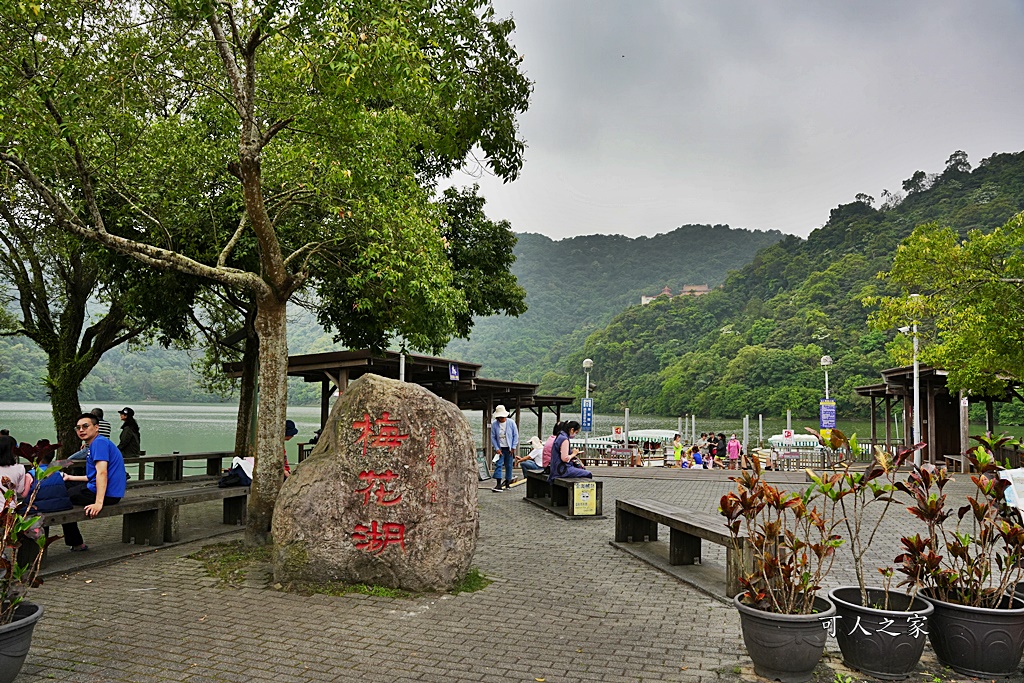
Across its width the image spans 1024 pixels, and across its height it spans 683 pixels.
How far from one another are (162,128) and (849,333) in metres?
52.6

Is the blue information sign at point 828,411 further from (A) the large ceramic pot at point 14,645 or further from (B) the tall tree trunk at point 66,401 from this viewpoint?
(A) the large ceramic pot at point 14,645

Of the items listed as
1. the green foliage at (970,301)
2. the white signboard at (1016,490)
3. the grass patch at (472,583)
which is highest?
the green foliage at (970,301)

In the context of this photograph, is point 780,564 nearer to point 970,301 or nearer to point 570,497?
point 570,497

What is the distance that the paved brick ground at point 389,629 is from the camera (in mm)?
4367

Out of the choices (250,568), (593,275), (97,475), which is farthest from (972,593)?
(593,275)

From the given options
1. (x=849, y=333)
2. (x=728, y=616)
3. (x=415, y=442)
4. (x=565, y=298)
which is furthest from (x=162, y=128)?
(x=565, y=298)

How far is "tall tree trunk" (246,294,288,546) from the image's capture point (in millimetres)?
7766

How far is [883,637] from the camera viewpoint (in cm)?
422

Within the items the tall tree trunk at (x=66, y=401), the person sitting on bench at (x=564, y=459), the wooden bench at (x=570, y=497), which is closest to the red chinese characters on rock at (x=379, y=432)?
the person sitting on bench at (x=564, y=459)

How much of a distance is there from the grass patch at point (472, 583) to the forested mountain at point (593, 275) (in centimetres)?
8898

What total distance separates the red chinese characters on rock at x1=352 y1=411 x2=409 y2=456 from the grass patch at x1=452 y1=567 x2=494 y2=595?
4.27 feet

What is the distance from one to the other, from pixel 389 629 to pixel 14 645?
2.20 meters

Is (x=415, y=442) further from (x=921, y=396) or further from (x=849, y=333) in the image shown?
(x=849, y=333)

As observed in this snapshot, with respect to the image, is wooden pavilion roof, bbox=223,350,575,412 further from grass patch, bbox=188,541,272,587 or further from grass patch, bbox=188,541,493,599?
grass patch, bbox=188,541,493,599
